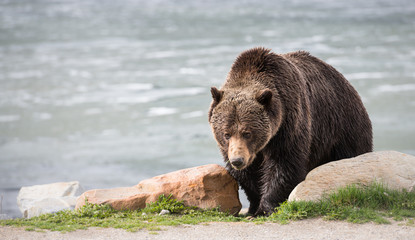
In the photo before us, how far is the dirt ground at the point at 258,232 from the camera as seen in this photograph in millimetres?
5848

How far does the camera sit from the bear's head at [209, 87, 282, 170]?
6289 mm

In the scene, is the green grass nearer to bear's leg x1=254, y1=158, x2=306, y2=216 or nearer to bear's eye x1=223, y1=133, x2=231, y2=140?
A: bear's leg x1=254, y1=158, x2=306, y2=216

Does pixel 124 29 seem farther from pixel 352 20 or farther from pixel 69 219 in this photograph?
pixel 69 219

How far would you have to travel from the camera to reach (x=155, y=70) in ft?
76.2

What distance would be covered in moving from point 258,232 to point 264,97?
155 centimetres

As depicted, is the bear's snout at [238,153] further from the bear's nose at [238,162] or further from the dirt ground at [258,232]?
the dirt ground at [258,232]

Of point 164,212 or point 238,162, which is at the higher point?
point 238,162

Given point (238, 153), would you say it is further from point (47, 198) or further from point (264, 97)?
point (47, 198)

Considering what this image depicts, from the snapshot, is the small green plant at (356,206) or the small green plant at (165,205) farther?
the small green plant at (165,205)

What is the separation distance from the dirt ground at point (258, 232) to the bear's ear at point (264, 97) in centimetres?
142

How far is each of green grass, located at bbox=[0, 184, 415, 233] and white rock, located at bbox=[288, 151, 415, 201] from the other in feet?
0.37

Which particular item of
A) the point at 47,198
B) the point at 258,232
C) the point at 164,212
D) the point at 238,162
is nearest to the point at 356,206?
the point at 258,232

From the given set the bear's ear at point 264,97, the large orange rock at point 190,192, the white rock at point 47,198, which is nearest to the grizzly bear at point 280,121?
the bear's ear at point 264,97

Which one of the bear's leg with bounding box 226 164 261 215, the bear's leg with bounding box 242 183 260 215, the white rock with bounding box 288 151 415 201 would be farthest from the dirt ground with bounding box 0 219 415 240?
the bear's leg with bounding box 242 183 260 215
